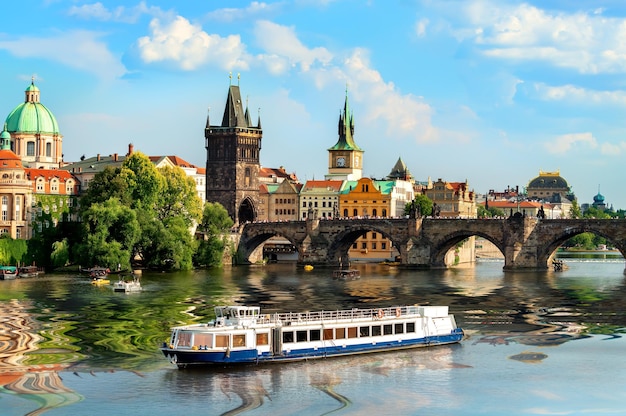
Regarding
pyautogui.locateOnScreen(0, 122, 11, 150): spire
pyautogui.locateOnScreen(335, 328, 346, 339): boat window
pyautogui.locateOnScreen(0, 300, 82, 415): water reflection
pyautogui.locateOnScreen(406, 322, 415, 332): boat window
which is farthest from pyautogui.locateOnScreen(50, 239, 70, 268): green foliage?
pyautogui.locateOnScreen(335, 328, 346, 339): boat window

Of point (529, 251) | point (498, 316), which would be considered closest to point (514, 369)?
point (498, 316)

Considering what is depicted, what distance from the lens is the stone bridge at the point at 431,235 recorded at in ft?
497

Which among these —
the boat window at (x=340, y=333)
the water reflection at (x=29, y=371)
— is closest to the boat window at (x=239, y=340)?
the boat window at (x=340, y=333)

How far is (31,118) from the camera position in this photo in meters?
182

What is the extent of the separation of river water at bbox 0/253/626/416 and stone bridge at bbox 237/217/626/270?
128ft

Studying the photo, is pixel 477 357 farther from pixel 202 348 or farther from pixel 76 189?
pixel 76 189

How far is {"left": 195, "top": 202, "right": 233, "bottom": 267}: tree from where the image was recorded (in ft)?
499

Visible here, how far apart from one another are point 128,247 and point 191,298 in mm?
34712

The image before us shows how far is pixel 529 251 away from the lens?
152375 millimetres

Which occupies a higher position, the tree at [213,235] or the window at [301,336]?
the tree at [213,235]

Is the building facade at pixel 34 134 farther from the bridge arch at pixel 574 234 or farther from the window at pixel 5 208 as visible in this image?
the bridge arch at pixel 574 234

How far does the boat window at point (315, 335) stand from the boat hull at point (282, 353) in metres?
0.70

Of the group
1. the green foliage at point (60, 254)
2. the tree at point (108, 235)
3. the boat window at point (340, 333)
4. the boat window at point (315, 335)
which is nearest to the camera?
the boat window at point (315, 335)

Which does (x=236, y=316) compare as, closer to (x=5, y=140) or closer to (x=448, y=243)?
(x=448, y=243)
